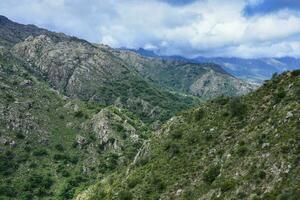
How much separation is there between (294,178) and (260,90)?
4097 centimetres

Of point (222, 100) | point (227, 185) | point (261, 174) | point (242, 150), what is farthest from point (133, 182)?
point (261, 174)

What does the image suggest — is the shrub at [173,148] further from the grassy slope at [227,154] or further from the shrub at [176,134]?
the shrub at [176,134]

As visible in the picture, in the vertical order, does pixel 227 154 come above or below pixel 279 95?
below

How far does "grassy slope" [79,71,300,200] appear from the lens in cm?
7775

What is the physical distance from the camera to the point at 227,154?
93.4m

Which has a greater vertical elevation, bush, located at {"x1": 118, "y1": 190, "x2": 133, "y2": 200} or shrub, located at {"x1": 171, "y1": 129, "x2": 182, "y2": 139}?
shrub, located at {"x1": 171, "y1": 129, "x2": 182, "y2": 139}

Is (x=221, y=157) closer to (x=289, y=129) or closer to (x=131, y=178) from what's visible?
(x=289, y=129)

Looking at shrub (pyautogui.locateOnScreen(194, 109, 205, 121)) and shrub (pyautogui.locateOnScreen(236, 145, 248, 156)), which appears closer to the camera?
shrub (pyautogui.locateOnScreen(236, 145, 248, 156))

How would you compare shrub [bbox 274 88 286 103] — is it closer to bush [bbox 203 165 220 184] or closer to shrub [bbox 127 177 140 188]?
bush [bbox 203 165 220 184]

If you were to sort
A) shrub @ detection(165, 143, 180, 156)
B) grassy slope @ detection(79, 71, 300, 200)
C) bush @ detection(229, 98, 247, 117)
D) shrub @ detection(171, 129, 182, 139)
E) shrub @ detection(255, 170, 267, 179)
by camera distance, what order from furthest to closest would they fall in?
shrub @ detection(171, 129, 182, 139)
shrub @ detection(165, 143, 180, 156)
bush @ detection(229, 98, 247, 117)
grassy slope @ detection(79, 71, 300, 200)
shrub @ detection(255, 170, 267, 179)

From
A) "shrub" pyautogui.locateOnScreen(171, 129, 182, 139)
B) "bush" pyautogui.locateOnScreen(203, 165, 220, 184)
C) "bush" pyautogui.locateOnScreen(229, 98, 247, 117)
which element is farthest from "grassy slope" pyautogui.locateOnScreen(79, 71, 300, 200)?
"bush" pyautogui.locateOnScreen(229, 98, 247, 117)

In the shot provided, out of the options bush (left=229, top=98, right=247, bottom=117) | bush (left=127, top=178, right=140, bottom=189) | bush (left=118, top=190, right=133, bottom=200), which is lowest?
bush (left=118, top=190, right=133, bottom=200)

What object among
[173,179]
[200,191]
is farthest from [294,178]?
[173,179]

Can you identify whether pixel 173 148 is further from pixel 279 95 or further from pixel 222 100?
pixel 279 95
